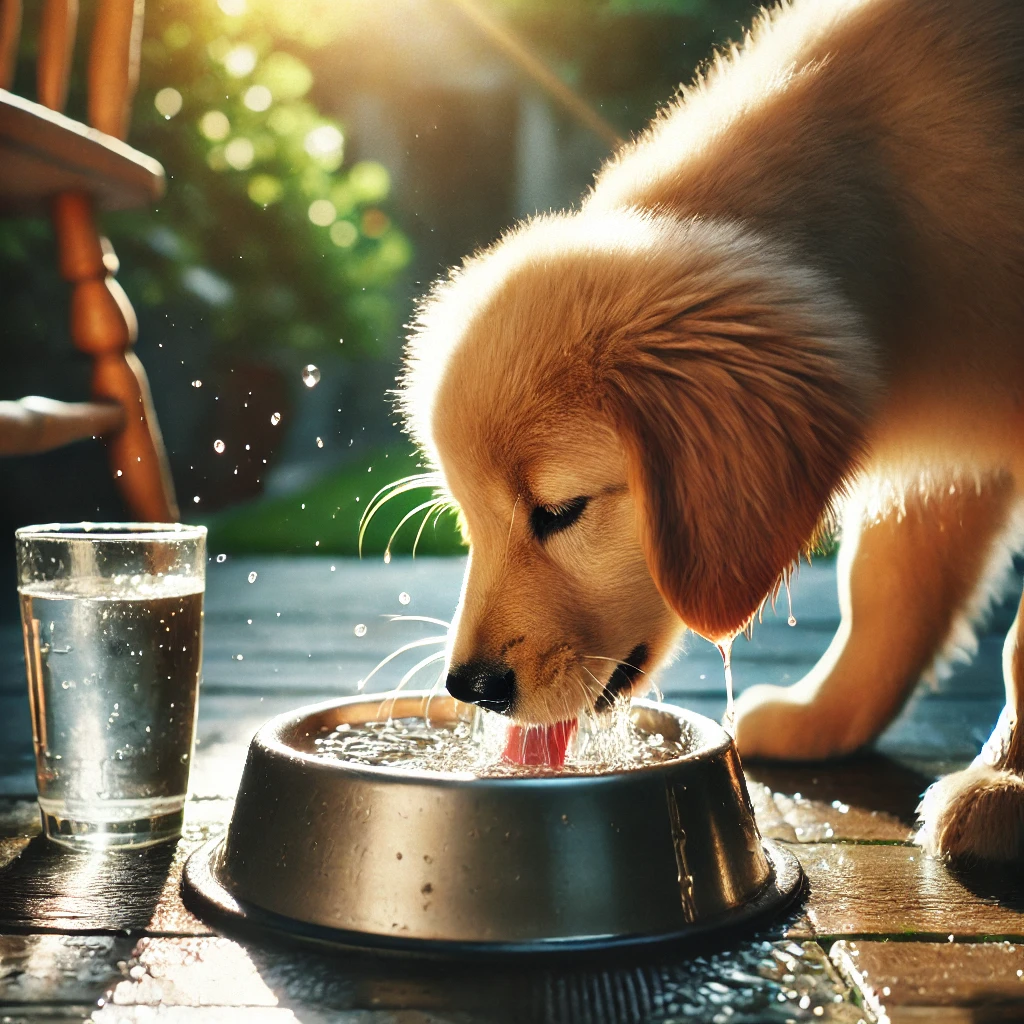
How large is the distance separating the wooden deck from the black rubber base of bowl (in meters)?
0.02

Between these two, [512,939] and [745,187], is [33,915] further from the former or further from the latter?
[745,187]

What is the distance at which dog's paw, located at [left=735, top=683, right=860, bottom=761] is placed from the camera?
1.91 meters

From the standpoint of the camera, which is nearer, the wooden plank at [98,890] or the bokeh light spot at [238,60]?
the wooden plank at [98,890]

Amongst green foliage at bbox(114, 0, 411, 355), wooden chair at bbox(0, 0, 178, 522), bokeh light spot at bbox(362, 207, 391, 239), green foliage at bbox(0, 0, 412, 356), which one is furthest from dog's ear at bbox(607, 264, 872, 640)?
bokeh light spot at bbox(362, 207, 391, 239)

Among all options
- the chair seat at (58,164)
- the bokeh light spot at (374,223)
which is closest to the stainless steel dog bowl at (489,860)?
the chair seat at (58,164)

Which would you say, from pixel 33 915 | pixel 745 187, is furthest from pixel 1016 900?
pixel 33 915

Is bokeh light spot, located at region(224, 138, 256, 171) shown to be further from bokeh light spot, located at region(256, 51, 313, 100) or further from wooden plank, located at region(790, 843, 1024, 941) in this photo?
wooden plank, located at region(790, 843, 1024, 941)

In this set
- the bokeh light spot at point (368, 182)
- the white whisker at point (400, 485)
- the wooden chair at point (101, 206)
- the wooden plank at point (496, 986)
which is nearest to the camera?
the wooden plank at point (496, 986)

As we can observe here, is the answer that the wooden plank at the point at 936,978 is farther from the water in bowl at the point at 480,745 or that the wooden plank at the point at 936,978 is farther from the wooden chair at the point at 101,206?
the wooden chair at the point at 101,206

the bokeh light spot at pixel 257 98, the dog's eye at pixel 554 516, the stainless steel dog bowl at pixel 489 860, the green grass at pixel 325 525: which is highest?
the bokeh light spot at pixel 257 98

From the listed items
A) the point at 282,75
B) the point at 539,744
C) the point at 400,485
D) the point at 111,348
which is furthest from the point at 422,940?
the point at 282,75

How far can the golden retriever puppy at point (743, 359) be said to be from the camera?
4.29ft

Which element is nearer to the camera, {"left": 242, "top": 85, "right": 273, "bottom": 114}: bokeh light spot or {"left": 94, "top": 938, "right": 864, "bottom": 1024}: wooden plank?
{"left": 94, "top": 938, "right": 864, "bottom": 1024}: wooden plank

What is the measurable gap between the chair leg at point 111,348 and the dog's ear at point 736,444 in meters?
1.38
